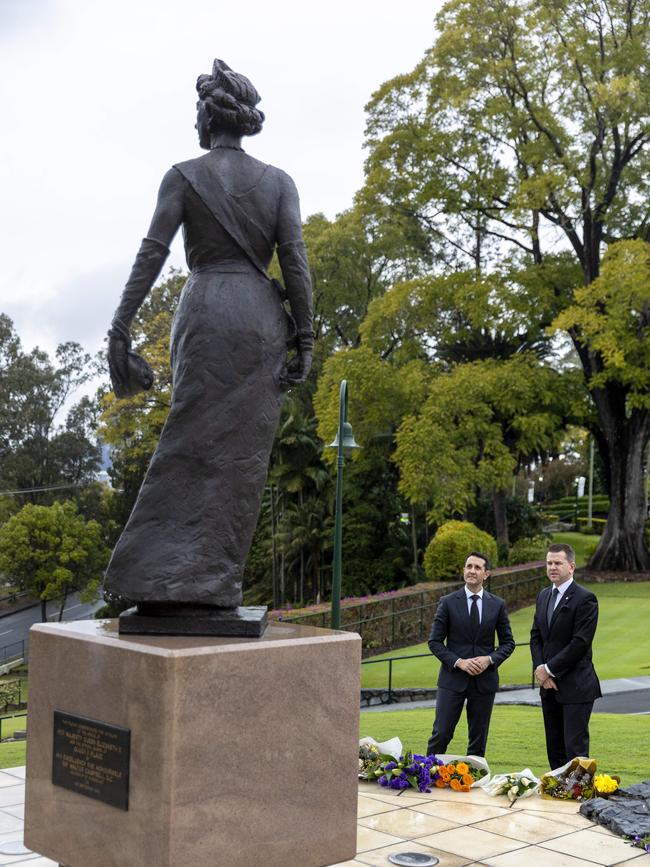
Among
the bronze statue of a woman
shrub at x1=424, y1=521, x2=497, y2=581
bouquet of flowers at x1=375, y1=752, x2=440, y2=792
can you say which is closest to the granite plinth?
the bronze statue of a woman

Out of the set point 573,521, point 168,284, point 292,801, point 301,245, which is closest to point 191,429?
point 301,245

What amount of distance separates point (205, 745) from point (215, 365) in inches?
82.1

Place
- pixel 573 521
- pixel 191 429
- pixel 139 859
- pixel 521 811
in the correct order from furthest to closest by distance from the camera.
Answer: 1. pixel 573 521
2. pixel 521 811
3. pixel 191 429
4. pixel 139 859

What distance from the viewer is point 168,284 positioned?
4000cm

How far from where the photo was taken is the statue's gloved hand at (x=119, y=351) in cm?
568

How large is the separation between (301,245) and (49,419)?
4652 centimetres

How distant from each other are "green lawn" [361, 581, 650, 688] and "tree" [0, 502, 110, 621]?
2109 centimetres

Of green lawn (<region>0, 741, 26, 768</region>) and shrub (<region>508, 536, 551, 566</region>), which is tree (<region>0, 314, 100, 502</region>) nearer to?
shrub (<region>508, 536, 551, 566</region>)

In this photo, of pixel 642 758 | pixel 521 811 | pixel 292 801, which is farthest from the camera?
pixel 642 758

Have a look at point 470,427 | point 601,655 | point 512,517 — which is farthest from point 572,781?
point 512,517

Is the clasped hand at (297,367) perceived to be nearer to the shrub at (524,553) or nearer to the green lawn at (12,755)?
the green lawn at (12,755)

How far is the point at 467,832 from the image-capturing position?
21.0 feet

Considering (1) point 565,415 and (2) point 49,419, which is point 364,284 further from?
(2) point 49,419

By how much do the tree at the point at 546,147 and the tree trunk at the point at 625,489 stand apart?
0.12 feet
